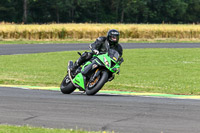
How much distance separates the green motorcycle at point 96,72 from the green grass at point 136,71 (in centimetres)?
298

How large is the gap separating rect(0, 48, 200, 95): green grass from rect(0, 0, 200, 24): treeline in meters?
46.5

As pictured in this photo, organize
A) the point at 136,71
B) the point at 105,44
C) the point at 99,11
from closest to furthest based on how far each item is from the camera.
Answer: the point at 105,44, the point at 136,71, the point at 99,11

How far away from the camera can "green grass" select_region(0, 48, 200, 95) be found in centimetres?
1603

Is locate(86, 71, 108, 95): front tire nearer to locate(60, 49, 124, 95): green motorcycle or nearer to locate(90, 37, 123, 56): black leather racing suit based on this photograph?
locate(60, 49, 124, 95): green motorcycle

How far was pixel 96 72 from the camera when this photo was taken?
11758 millimetres

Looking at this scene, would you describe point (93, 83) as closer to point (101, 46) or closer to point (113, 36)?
point (101, 46)

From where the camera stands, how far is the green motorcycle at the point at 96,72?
38.1 feet

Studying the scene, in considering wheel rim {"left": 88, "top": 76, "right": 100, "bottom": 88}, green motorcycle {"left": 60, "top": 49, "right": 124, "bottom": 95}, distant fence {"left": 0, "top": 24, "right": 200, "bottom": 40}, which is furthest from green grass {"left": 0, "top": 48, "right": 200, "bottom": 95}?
distant fence {"left": 0, "top": 24, "right": 200, "bottom": 40}

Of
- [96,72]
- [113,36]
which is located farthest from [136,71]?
[96,72]

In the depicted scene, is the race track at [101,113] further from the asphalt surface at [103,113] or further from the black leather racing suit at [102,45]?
the black leather racing suit at [102,45]

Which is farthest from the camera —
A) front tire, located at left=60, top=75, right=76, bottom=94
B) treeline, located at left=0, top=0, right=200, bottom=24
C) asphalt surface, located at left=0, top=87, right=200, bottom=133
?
treeline, located at left=0, top=0, right=200, bottom=24

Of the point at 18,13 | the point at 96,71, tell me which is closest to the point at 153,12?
the point at 18,13

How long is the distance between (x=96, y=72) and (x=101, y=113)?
2669 millimetres

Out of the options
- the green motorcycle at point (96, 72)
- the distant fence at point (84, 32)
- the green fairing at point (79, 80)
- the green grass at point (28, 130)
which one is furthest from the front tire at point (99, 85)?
the distant fence at point (84, 32)
